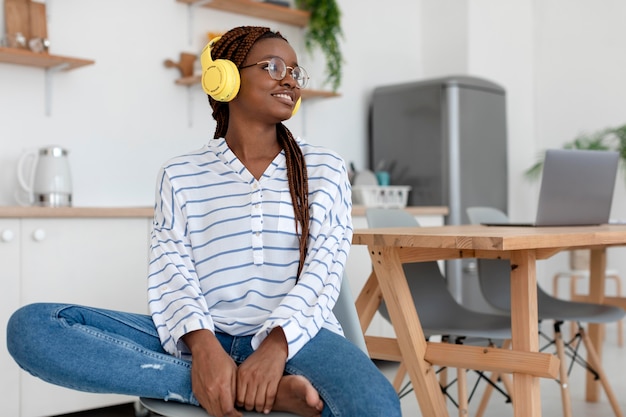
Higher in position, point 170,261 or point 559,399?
point 170,261

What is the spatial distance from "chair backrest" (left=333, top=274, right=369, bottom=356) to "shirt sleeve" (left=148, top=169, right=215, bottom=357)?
277mm

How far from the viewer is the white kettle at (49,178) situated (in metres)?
3.15

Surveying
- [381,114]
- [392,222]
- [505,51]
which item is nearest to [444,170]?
[381,114]

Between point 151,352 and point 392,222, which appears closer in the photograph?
point 151,352

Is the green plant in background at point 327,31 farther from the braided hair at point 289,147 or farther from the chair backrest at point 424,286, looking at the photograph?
the braided hair at point 289,147

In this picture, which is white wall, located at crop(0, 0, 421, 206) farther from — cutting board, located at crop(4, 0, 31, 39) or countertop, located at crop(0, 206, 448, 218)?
countertop, located at crop(0, 206, 448, 218)

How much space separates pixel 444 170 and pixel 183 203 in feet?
9.64

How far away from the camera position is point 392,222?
8.59 ft

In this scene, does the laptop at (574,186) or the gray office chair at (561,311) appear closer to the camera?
the laptop at (574,186)

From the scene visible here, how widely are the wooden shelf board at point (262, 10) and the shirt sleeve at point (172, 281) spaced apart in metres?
2.53

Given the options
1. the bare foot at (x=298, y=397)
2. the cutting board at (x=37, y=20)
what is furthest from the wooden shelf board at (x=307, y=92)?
the bare foot at (x=298, y=397)

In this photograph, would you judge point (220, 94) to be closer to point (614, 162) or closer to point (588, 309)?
point (614, 162)

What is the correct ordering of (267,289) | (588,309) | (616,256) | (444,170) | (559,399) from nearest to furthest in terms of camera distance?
(267,289), (588,309), (559,399), (444,170), (616,256)

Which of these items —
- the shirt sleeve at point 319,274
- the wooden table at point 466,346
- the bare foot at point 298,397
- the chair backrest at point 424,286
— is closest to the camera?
the bare foot at point 298,397
